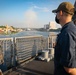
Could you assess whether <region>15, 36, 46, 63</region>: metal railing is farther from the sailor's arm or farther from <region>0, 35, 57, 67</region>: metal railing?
the sailor's arm

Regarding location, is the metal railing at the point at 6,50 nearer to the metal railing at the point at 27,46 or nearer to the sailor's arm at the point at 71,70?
the metal railing at the point at 27,46

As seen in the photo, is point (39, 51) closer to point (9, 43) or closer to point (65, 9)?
point (9, 43)

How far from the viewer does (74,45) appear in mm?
1778

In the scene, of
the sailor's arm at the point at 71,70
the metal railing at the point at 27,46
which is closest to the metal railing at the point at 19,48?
the metal railing at the point at 27,46

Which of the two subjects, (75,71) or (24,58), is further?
(24,58)

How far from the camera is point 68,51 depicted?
5.72 ft

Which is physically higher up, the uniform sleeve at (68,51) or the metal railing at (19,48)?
the uniform sleeve at (68,51)

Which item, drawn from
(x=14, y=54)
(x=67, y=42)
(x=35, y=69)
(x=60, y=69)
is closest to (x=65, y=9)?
(x=67, y=42)

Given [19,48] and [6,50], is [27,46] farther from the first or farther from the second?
[6,50]

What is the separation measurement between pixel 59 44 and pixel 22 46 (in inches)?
199

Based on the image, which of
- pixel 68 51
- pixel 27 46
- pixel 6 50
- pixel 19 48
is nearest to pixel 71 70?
pixel 68 51

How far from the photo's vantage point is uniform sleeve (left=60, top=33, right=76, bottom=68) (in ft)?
5.74

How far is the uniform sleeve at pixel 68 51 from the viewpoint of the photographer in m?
1.75

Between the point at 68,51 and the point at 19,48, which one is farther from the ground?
the point at 68,51
